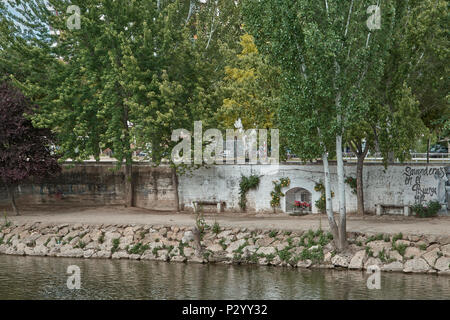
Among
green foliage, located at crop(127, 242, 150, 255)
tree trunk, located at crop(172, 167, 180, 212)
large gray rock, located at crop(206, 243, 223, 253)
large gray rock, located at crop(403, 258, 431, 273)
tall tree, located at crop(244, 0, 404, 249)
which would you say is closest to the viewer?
tall tree, located at crop(244, 0, 404, 249)

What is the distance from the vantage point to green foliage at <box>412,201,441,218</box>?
35938mm

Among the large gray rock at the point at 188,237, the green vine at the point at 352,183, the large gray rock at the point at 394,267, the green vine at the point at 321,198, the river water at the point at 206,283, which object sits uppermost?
the green vine at the point at 352,183

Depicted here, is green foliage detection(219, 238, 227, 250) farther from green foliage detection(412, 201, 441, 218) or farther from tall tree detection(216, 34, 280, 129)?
green foliage detection(412, 201, 441, 218)

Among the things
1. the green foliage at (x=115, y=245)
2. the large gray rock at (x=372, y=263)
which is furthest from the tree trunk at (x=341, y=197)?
the green foliage at (x=115, y=245)

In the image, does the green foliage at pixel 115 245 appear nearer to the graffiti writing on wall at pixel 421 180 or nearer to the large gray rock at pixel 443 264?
the large gray rock at pixel 443 264

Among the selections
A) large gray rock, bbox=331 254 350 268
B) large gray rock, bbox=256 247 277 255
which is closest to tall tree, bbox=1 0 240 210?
large gray rock, bbox=256 247 277 255

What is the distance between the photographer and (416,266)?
94.2 feet

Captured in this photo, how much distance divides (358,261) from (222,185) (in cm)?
1431

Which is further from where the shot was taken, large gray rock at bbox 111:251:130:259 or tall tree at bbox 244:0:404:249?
large gray rock at bbox 111:251:130:259

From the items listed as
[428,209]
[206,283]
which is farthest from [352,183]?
[206,283]

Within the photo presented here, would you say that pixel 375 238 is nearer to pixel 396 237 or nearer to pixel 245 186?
pixel 396 237

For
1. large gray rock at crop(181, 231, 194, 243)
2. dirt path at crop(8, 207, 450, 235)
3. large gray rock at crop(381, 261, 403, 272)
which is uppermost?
dirt path at crop(8, 207, 450, 235)

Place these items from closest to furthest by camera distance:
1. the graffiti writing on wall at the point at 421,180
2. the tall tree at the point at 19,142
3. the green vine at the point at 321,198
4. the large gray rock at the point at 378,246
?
the large gray rock at the point at 378,246 → the graffiti writing on wall at the point at 421,180 → the green vine at the point at 321,198 → the tall tree at the point at 19,142

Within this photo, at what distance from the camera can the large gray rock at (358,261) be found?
96.4ft
